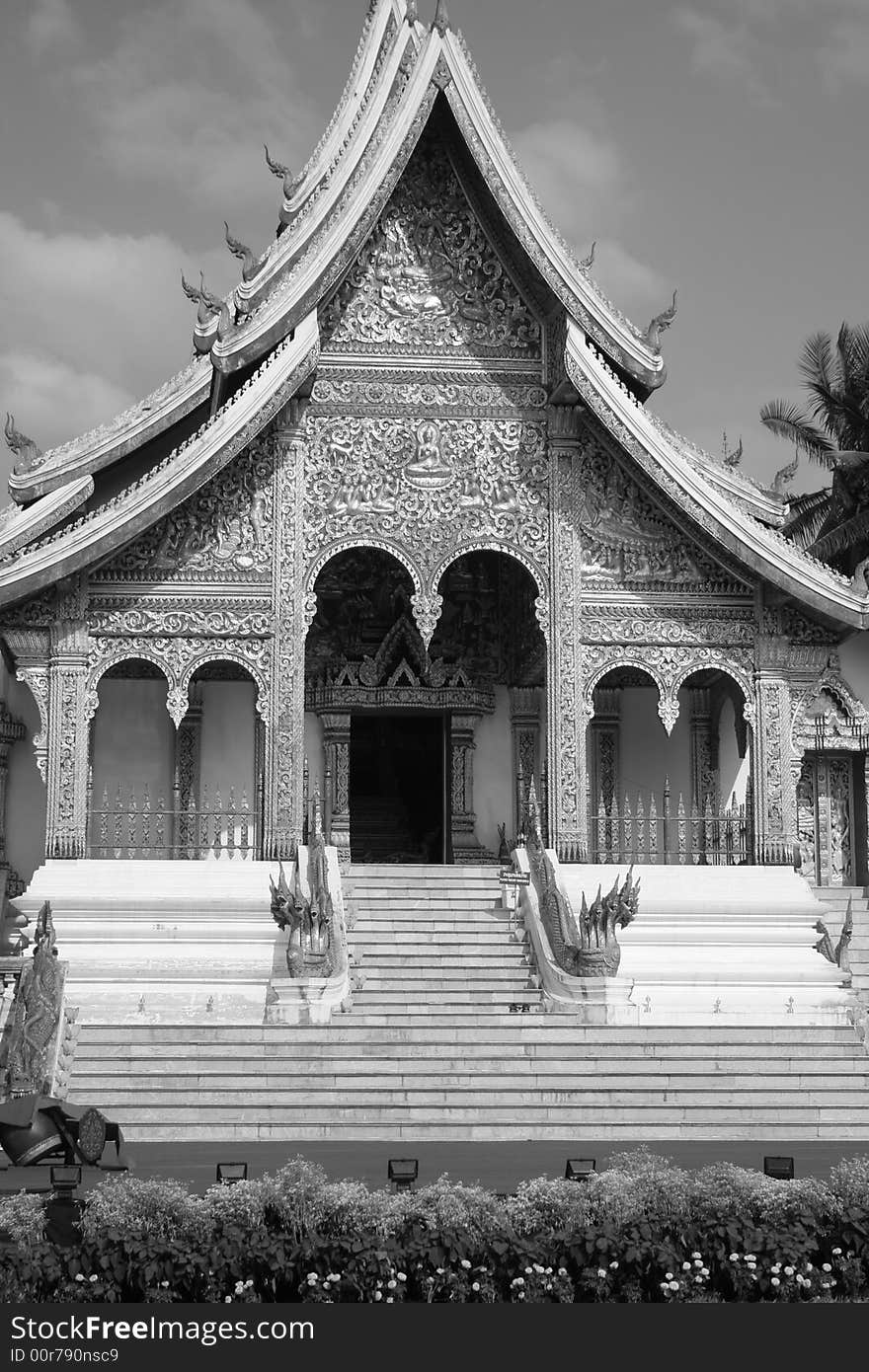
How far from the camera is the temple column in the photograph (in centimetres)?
1970

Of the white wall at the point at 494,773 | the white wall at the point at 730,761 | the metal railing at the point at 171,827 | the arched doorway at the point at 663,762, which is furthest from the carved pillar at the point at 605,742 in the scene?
the metal railing at the point at 171,827

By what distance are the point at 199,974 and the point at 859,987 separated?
645 centimetres

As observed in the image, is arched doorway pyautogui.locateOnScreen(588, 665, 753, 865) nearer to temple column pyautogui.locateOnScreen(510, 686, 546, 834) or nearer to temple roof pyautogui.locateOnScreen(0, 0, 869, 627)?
temple column pyautogui.locateOnScreen(510, 686, 546, 834)

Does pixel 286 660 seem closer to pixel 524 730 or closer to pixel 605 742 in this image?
pixel 524 730

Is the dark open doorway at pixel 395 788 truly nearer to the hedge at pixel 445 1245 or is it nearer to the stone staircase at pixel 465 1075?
the stone staircase at pixel 465 1075

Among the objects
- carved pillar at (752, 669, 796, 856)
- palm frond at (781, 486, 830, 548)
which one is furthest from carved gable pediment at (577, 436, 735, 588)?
palm frond at (781, 486, 830, 548)

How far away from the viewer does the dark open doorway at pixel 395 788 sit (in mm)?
21312

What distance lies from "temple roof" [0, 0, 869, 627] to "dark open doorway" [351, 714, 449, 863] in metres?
5.06

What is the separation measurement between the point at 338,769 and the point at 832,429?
15.4 meters

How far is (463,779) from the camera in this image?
64.2 ft

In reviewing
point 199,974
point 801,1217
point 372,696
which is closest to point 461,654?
point 372,696

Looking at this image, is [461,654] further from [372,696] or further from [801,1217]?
[801,1217]

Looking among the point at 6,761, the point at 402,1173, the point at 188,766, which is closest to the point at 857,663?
the point at 188,766

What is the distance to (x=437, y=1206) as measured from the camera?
765 centimetres
